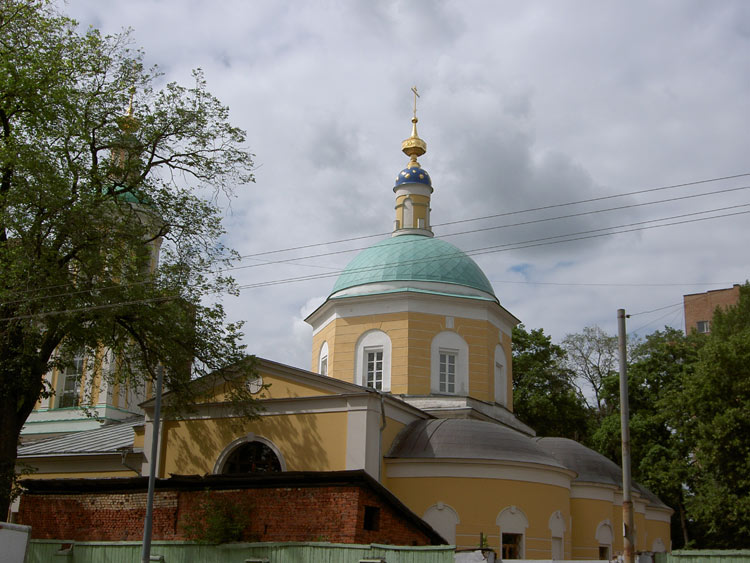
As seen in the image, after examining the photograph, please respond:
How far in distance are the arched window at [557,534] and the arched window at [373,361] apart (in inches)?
258

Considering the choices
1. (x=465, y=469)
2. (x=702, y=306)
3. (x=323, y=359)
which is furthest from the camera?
(x=702, y=306)

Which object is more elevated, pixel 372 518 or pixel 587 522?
pixel 587 522

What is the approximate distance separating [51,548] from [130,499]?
1.71 m

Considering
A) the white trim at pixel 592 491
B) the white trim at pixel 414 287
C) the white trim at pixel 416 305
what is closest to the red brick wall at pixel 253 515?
the white trim at pixel 592 491

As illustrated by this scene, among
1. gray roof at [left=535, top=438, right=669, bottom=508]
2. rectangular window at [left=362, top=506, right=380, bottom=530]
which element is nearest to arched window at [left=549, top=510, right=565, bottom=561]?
gray roof at [left=535, top=438, right=669, bottom=508]

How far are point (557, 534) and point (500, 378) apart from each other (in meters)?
6.96

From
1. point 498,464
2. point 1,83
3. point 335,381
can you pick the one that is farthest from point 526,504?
point 1,83

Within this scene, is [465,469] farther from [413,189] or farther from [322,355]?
[413,189]

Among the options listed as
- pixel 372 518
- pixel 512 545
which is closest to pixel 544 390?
pixel 512 545

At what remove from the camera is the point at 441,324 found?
1043 inches

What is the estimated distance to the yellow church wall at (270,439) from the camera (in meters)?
20.8

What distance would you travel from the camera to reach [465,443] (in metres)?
21.2

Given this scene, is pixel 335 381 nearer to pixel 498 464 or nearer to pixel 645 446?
pixel 498 464

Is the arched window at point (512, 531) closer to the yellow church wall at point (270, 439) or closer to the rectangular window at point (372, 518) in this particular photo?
the yellow church wall at point (270, 439)
